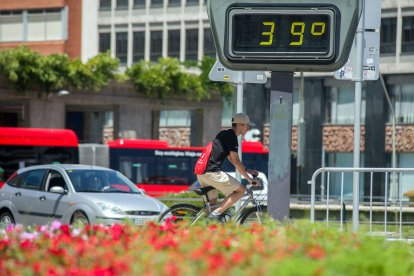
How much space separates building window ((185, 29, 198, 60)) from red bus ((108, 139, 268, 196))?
18.0 meters

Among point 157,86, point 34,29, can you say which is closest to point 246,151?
point 157,86

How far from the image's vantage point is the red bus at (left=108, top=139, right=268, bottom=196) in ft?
164

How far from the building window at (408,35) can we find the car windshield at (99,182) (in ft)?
135

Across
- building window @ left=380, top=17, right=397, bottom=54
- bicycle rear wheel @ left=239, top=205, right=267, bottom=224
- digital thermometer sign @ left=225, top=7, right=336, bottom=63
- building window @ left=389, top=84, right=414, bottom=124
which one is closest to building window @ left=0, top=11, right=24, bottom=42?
building window @ left=380, top=17, right=397, bottom=54

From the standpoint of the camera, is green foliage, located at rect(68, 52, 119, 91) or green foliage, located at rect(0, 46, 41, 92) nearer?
green foliage, located at rect(0, 46, 41, 92)

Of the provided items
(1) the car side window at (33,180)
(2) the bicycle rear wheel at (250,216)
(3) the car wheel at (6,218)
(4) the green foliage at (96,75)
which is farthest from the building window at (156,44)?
(2) the bicycle rear wheel at (250,216)

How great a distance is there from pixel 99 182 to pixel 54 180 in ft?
2.93

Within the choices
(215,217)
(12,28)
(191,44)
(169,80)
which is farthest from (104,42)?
(215,217)

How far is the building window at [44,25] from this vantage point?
7044 cm

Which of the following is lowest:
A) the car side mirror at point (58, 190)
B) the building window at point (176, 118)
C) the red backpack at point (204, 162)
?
the car side mirror at point (58, 190)

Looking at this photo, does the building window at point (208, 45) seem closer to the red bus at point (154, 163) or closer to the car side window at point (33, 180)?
the red bus at point (154, 163)

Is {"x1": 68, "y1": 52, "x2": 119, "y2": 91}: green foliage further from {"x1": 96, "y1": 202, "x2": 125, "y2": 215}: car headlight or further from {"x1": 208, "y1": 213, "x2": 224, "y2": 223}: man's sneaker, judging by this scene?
{"x1": 208, "y1": 213, "x2": 224, "y2": 223}: man's sneaker

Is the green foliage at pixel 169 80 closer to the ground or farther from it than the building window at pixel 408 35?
closer to the ground

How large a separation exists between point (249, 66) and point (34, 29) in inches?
2373
